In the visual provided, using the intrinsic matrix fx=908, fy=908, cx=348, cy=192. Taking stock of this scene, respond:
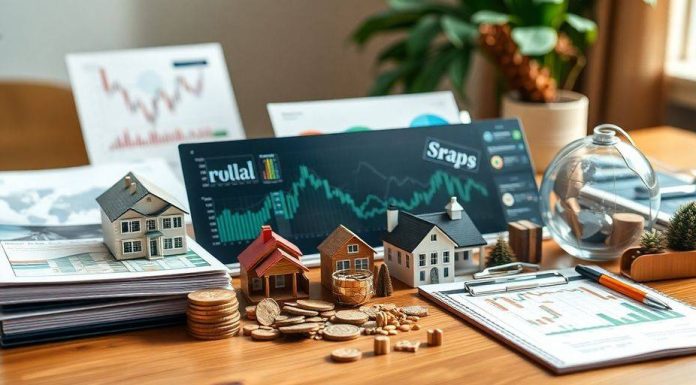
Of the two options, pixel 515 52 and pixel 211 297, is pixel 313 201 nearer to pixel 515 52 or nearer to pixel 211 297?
pixel 211 297

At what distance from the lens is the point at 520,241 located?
1.32 meters

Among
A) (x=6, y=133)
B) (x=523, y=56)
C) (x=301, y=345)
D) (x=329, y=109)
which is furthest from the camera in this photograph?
(x=6, y=133)

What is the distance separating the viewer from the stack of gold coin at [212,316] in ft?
3.44

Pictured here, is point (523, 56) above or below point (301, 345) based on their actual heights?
above

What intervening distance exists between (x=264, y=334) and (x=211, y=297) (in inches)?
3.0

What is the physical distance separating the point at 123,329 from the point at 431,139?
59 cm

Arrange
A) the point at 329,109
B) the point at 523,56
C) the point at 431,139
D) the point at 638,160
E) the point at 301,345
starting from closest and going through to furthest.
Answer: the point at 301,345 → the point at 638,160 → the point at 431,139 → the point at 329,109 → the point at 523,56

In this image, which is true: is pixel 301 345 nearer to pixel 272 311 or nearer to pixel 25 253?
pixel 272 311

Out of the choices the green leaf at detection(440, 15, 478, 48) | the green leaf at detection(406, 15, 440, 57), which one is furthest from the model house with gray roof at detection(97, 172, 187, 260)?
the green leaf at detection(406, 15, 440, 57)

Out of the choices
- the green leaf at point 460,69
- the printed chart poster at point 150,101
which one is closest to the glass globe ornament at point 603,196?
the printed chart poster at point 150,101

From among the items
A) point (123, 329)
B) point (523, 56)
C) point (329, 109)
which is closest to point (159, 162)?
point (329, 109)

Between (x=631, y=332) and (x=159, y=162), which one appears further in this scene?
(x=159, y=162)

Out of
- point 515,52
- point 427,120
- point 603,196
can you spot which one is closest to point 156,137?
point 427,120

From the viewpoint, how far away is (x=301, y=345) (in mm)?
1046
